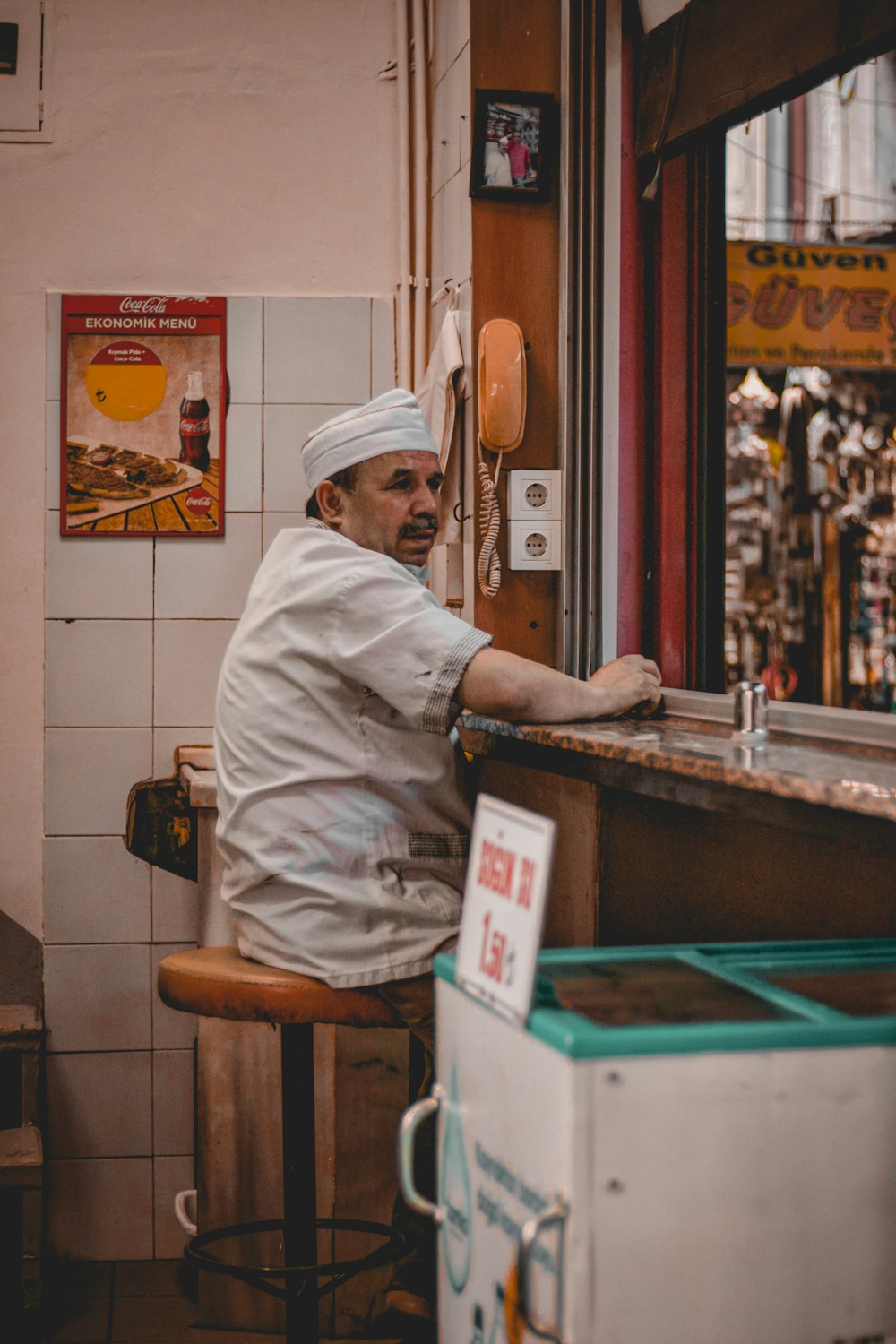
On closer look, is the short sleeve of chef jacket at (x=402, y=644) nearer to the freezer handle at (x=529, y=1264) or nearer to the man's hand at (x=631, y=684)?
the man's hand at (x=631, y=684)

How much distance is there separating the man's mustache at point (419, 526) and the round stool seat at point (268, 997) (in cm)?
80

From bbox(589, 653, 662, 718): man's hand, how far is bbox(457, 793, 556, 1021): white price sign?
0.85 metres

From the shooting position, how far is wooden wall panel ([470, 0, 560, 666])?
264cm

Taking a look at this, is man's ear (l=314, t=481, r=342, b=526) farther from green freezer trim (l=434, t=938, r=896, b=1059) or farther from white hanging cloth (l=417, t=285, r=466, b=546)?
green freezer trim (l=434, t=938, r=896, b=1059)

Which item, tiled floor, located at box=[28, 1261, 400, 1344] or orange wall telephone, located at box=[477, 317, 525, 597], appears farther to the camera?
tiled floor, located at box=[28, 1261, 400, 1344]

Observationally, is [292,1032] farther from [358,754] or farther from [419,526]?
[419,526]

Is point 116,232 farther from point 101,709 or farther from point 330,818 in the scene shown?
point 330,818

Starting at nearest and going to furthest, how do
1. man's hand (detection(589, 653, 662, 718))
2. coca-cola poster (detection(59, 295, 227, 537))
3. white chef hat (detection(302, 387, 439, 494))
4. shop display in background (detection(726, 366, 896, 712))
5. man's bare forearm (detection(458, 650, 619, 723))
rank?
man's bare forearm (detection(458, 650, 619, 723)), man's hand (detection(589, 653, 662, 718)), white chef hat (detection(302, 387, 439, 494)), coca-cola poster (detection(59, 295, 227, 537)), shop display in background (detection(726, 366, 896, 712))

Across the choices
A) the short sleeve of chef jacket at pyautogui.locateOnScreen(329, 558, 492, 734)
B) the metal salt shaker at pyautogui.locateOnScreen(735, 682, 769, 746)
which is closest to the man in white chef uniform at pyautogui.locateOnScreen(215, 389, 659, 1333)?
the short sleeve of chef jacket at pyautogui.locateOnScreen(329, 558, 492, 734)

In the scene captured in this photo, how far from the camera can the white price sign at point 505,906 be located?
113 cm

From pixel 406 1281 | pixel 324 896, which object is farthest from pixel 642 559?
pixel 406 1281

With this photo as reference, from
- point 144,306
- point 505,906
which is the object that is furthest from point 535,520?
point 505,906

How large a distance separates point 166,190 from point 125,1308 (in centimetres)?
254

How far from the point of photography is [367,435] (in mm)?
2301
